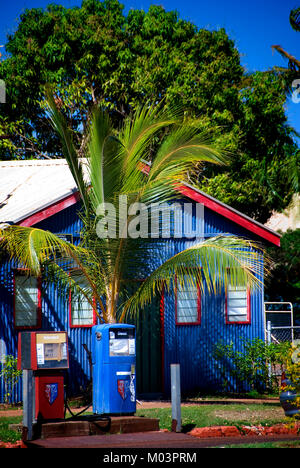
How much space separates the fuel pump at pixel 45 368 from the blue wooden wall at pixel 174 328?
3.64 meters

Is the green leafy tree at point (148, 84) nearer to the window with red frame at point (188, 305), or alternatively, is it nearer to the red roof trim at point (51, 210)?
the window with red frame at point (188, 305)

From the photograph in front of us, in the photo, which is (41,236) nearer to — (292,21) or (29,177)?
(29,177)

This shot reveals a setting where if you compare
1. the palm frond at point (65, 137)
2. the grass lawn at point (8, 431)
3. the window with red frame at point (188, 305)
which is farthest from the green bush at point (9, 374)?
the window with red frame at point (188, 305)

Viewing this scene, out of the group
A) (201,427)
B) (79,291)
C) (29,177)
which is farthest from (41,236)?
(29,177)

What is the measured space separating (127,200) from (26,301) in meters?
3.78

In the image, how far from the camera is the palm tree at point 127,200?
12875 millimetres

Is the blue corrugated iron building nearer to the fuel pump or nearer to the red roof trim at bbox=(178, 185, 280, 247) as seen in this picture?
the red roof trim at bbox=(178, 185, 280, 247)

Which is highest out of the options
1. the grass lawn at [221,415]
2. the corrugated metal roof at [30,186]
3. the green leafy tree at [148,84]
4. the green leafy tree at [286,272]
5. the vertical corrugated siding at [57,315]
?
the green leafy tree at [148,84]

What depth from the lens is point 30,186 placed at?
17.6 meters

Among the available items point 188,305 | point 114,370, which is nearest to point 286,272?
point 188,305

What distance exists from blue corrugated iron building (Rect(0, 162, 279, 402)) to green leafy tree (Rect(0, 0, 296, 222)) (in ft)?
27.4

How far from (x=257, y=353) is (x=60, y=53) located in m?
17.1

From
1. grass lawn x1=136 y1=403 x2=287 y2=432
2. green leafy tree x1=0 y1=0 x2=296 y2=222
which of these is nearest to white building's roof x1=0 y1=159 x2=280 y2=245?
grass lawn x1=136 y1=403 x2=287 y2=432

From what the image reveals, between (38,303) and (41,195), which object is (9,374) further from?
(41,195)
